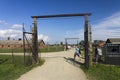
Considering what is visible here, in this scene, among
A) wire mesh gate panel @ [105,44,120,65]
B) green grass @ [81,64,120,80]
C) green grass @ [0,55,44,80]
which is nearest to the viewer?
green grass @ [81,64,120,80]

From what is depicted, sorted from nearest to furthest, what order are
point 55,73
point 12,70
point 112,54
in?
point 55,73 → point 12,70 → point 112,54

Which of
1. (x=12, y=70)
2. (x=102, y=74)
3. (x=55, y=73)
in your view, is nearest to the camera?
(x=102, y=74)

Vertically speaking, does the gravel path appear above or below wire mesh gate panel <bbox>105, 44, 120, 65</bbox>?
below

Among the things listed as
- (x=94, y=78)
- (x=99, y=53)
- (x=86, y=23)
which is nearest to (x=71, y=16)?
(x=86, y=23)

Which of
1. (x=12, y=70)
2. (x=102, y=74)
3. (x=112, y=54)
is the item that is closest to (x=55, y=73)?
(x=102, y=74)

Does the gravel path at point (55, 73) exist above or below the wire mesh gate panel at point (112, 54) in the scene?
below

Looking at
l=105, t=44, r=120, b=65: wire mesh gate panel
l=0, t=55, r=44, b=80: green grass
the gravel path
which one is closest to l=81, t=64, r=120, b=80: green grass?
the gravel path

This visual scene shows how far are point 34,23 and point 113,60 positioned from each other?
26.6 ft

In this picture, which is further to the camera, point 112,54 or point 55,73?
point 112,54

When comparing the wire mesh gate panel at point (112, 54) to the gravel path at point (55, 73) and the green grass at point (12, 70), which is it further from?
the green grass at point (12, 70)

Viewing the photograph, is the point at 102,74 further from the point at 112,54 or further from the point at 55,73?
the point at 112,54

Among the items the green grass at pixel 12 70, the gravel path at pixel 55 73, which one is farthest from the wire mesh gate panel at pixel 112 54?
the green grass at pixel 12 70

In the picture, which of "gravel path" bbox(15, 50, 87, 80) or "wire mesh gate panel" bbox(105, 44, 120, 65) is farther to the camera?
"wire mesh gate panel" bbox(105, 44, 120, 65)

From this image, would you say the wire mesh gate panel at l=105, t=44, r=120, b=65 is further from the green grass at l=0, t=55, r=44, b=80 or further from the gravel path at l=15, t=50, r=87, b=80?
the green grass at l=0, t=55, r=44, b=80
